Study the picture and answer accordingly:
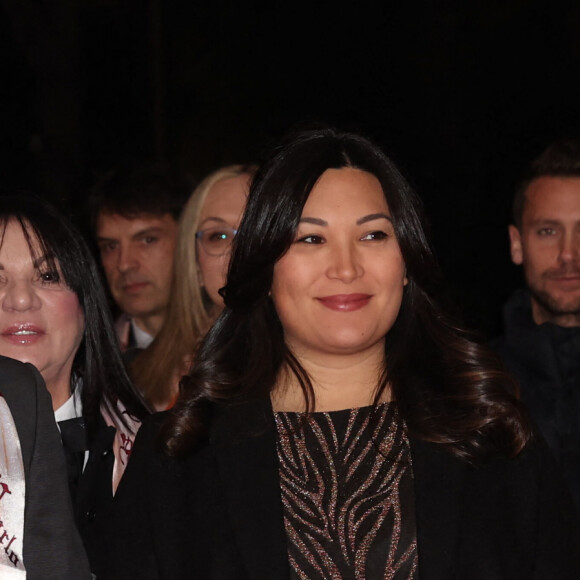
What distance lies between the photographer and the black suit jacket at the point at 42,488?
2.38 meters

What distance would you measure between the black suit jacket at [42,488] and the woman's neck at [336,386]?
743mm

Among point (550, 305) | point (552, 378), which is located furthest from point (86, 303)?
point (550, 305)

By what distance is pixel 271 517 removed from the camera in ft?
9.04

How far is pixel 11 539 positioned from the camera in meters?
2.34

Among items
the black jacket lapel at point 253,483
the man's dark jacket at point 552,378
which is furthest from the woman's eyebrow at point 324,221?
the man's dark jacket at point 552,378

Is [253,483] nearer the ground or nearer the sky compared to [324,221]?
nearer the ground

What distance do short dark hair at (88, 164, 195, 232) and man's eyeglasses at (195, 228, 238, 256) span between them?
878 millimetres

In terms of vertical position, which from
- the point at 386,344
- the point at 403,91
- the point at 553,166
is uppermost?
the point at 403,91

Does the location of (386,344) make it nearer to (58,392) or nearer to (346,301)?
(346,301)

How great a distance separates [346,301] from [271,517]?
1.93 ft

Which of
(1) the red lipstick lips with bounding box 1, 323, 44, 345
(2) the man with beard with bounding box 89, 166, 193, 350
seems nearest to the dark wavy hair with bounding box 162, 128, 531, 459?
(1) the red lipstick lips with bounding box 1, 323, 44, 345

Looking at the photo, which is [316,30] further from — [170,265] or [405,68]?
[170,265]

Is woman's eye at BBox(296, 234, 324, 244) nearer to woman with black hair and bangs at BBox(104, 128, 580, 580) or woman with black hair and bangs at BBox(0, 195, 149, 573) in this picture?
woman with black hair and bangs at BBox(104, 128, 580, 580)

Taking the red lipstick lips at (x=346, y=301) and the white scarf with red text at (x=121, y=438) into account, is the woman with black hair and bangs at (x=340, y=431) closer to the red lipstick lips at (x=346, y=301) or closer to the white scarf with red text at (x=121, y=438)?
the red lipstick lips at (x=346, y=301)
